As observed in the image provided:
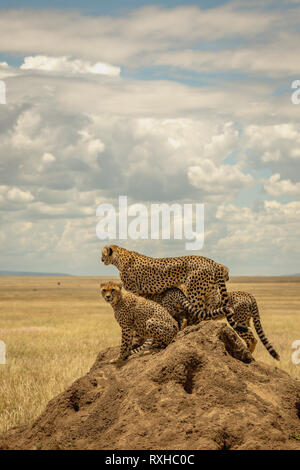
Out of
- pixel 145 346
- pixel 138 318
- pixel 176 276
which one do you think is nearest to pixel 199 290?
pixel 176 276

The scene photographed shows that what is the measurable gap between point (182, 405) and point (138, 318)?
76.5 inches

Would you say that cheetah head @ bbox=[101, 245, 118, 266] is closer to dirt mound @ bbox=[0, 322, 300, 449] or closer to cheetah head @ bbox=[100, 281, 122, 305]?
cheetah head @ bbox=[100, 281, 122, 305]

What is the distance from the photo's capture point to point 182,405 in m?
6.14

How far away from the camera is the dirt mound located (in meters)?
5.78

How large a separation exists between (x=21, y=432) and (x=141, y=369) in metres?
1.87

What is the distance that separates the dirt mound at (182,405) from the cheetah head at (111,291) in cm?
87

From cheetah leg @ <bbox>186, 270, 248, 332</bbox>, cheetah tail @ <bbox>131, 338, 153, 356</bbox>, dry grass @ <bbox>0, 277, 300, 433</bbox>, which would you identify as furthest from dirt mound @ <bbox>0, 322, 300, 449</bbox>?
dry grass @ <bbox>0, 277, 300, 433</bbox>

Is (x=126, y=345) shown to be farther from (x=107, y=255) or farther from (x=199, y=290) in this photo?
(x=107, y=255)

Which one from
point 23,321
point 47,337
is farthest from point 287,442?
point 23,321

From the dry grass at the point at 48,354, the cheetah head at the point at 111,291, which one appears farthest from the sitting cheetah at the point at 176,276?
the dry grass at the point at 48,354

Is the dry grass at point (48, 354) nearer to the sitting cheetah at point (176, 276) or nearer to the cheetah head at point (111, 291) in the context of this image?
the cheetah head at point (111, 291)

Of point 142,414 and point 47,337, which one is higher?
point 142,414

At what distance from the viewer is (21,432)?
24.4 ft
